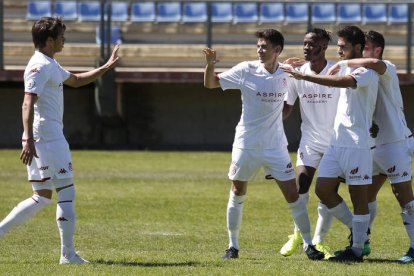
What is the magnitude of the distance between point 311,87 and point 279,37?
90cm

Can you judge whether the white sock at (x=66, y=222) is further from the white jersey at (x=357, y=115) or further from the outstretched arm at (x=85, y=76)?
the white jersey at (x=357, y=115)

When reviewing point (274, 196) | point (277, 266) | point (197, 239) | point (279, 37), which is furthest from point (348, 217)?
point (274, 196)

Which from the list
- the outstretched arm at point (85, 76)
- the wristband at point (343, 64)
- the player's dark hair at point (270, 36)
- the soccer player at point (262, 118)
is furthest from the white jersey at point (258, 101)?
the outstretched arm at point (85, 76)

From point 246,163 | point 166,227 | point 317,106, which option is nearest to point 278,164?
point 246,163

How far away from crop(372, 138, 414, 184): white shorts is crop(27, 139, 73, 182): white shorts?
2947 mm

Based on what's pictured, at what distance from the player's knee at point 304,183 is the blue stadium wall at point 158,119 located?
1579 centimetres

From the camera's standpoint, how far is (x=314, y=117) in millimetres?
10695

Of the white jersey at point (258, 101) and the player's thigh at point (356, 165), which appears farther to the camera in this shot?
the white jersey at point (258, 101)

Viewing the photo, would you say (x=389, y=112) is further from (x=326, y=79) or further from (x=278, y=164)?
(x=278, y=164)

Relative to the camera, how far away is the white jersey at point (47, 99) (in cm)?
922

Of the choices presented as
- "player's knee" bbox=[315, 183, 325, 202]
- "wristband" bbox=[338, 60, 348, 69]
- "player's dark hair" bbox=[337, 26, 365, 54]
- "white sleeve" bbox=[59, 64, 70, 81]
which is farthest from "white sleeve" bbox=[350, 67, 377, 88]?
"white sleeve" bbox=[59, 64, 70, 81]

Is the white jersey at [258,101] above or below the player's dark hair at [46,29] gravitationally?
below

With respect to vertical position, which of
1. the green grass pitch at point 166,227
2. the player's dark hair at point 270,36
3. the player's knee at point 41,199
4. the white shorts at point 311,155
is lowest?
the green grass pitch at point 166,227

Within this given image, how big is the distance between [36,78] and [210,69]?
5.36 feet
